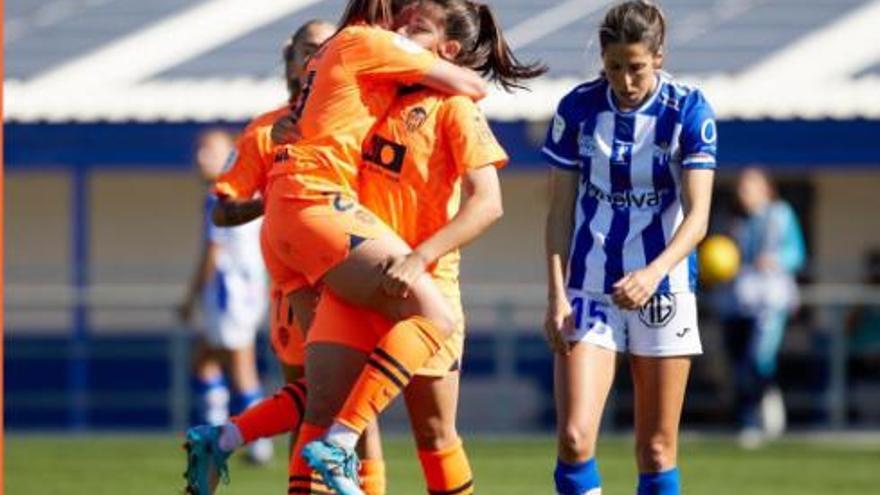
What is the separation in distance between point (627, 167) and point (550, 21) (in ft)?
49.4

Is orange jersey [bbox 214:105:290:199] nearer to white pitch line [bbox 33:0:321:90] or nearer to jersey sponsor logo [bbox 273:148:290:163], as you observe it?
jersey sponsor logo [bbox 273:148:290:163]

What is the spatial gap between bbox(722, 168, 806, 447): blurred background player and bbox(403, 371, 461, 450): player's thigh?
34.8 ft

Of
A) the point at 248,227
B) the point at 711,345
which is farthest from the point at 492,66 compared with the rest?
the point at 711,345

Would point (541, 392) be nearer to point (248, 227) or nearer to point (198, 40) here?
point (198, 40)

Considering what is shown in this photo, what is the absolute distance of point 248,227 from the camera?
1567 cm

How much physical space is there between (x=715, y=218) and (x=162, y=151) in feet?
19.1

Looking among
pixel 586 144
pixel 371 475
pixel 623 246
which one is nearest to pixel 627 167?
pixel 586 144

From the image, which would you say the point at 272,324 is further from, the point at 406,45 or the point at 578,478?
the point at 406,45

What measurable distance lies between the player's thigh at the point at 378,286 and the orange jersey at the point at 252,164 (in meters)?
1.43

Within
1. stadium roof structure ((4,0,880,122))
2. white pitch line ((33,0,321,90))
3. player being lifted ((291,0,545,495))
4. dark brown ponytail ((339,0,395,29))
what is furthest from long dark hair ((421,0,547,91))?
white pitch line ((33,0,321,90))

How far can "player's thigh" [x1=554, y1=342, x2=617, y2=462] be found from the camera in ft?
28.9

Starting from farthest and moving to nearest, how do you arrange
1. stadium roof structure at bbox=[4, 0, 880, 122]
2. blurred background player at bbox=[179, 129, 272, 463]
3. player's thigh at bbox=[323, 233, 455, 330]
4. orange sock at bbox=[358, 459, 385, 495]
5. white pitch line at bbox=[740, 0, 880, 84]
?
1. white pitch line at bbox=[740, 0, 880, 84]
2. stadium roof structure at bbox=[4, 0, 880, 122]
3. blurred background player at bbox=[179, 129, 272, 463]
4. orange sock at bbox=[358, 459, 385, 495]
5. player's thigh at bbox=[323, 233, 455, 330]

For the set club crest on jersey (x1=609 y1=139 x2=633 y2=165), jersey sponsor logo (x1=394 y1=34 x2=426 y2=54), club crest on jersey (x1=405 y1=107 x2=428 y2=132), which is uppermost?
jersey sponsor logo (x1=394 y1=34 x2=426 y2=54)

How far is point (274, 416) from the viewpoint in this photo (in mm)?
8914
